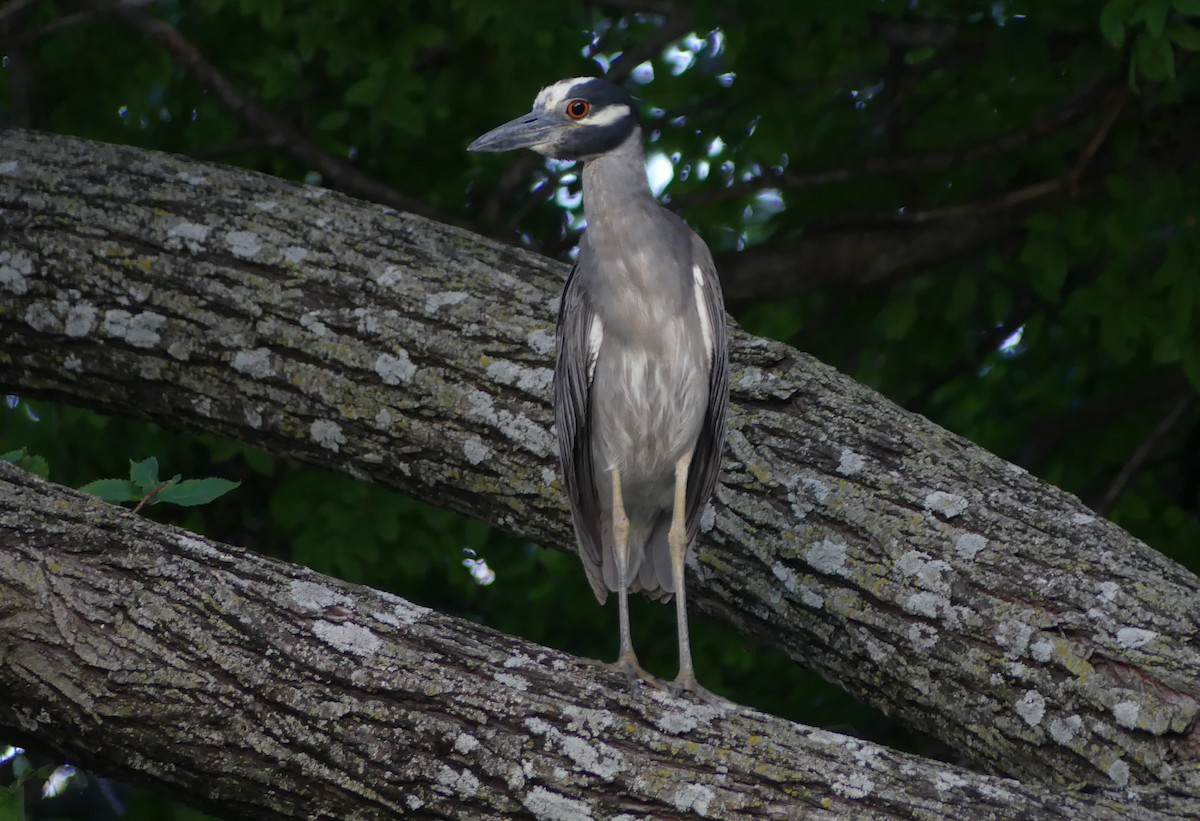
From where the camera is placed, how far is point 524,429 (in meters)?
3.69

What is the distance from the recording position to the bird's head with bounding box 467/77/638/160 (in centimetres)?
386

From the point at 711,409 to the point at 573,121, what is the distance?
94 centimetres

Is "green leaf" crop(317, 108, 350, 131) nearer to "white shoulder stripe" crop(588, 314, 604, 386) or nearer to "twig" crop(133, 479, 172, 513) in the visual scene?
"white shoulder stripe" crop(588, 314, 604, 386)

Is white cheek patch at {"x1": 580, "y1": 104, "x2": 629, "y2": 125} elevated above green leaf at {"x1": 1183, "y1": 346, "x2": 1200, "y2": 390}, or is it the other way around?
white cheek patch at {"x1": 580, "y1": 104, "x2": 629, "y2": 125}

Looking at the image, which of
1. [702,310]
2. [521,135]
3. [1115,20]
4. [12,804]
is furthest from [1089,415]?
[12,804]

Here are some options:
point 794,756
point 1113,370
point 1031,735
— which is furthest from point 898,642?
point 1113,370

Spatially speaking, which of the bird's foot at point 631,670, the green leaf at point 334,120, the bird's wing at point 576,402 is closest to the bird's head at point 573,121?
the bird's wing at point 576,402

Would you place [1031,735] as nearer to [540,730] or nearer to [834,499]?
[834,499]

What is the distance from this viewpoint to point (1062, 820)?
2502 millimetres

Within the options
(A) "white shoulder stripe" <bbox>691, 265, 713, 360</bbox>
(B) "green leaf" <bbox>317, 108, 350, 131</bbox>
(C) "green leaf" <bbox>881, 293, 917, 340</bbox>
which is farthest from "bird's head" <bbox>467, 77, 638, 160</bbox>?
(C) "green leaf" <bbox>881, 293, 917, 340</bbox>

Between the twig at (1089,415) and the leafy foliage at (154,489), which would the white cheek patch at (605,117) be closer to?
the leafy foliage at (154,489)

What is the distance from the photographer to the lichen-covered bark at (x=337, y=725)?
8.27 feet

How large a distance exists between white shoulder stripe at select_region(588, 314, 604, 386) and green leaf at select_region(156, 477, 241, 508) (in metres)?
1.32

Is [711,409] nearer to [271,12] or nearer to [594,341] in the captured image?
[594,341]
